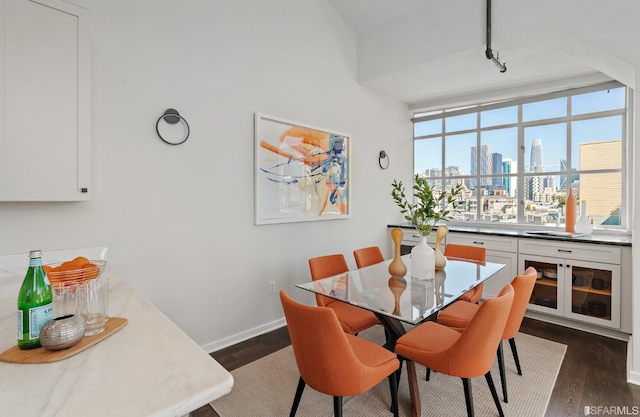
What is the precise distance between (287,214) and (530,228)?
10.1 feet

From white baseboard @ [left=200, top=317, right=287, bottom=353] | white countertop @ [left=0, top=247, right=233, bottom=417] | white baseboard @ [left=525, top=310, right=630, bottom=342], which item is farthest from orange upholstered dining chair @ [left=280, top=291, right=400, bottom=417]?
white baseboard @ [left=525, top=310, right=630, bottom=342]

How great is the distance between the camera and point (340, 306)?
2572 millimetres

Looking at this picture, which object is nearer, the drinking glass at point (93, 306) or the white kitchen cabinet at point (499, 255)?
the drinking glass at point (93, 306)

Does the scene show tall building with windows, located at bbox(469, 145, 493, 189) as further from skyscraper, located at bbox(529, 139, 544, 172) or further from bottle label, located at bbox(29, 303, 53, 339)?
bottle label, located at bbox(29, 303, 53, 339)

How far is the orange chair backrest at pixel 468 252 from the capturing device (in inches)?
119

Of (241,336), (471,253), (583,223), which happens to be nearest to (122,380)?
(241,336)

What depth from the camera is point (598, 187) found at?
3.68 m

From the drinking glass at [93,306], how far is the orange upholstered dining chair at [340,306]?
148cm

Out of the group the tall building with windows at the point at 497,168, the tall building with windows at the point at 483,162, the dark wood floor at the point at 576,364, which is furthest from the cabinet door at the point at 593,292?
the tall building with windows at the point at 483,162

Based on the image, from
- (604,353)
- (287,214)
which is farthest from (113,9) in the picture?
(604,353)

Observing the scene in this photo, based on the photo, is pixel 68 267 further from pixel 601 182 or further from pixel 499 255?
pixel 601 182

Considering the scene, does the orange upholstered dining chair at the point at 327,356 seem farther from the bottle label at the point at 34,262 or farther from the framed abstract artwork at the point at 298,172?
the framed abstract artwork at the point at 298,172

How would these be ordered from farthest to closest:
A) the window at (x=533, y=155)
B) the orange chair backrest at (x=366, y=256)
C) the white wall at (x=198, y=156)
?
the window at (x=533, y=155), the orange chair backrest at (x=366, y=256), the white wall at (x=198, y=156)

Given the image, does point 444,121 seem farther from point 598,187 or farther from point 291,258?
point 291,258
